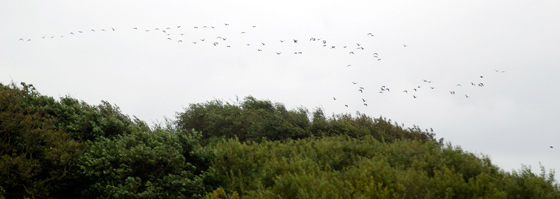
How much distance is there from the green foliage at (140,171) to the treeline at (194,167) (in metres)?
0.03

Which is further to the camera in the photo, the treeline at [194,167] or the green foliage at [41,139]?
the green foliage at [41,139]

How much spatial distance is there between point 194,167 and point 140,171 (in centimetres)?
165

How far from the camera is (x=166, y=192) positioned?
1405 centimetres

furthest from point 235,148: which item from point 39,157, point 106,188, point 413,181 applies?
point 413,181

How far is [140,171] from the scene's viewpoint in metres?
14.7

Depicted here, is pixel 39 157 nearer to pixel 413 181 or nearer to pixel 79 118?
pixel 79 118

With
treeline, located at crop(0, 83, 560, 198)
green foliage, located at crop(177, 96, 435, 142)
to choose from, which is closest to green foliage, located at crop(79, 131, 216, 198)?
treeline, located at crop(0, 83, 560, 198)

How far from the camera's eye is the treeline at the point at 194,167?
442 inches

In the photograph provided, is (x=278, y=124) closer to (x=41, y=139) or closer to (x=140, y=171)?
(x=140, y=171)

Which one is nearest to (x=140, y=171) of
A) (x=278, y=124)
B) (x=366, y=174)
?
(x=366, y=174)

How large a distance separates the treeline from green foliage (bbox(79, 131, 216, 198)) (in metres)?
0.03

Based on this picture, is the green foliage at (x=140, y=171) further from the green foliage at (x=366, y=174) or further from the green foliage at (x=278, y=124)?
the green foliage at (x=278, y=124)

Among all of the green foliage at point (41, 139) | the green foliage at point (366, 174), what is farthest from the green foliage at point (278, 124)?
the green foliage at point (41, 139)

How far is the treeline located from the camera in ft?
36.8
